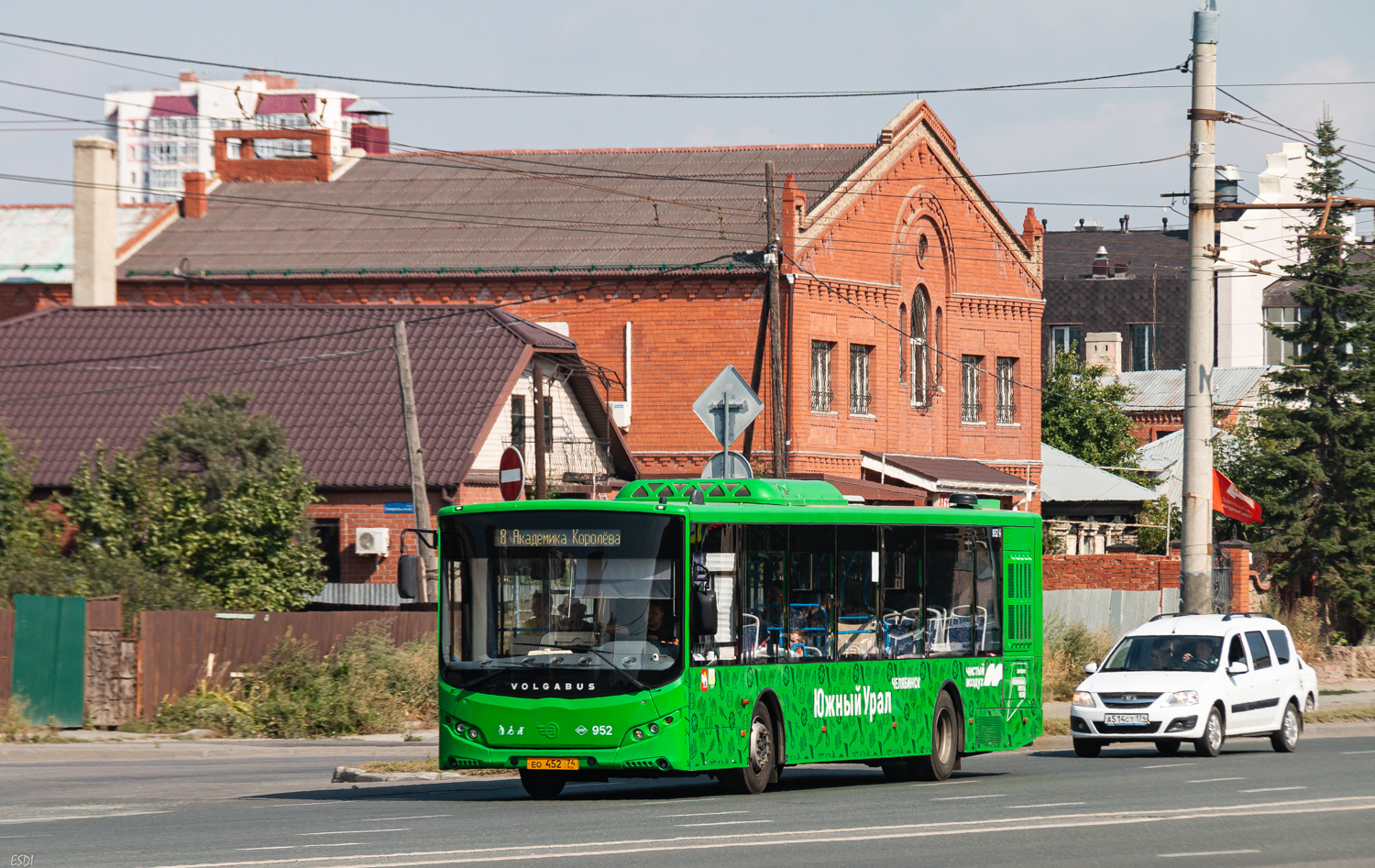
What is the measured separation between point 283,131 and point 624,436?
14.7 meters

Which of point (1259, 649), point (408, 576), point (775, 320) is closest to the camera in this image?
point (408, 576)

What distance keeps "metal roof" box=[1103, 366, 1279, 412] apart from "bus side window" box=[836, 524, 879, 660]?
223 feet

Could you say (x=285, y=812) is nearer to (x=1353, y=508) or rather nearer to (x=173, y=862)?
(x=173, y=862)

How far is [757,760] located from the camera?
16.6 metres

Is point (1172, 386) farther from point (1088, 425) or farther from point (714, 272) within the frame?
point (714, 272)

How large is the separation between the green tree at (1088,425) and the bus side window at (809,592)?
186ft

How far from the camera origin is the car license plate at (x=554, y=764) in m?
15.7

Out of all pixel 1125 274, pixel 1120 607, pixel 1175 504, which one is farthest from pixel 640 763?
pixel 1125 274

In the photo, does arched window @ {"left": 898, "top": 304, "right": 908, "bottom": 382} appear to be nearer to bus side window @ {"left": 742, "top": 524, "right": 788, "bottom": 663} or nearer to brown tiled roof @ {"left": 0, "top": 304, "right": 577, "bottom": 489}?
brown tiled roof @ {"left": 0, "top": 304, "right": 577, "bottom": 489}

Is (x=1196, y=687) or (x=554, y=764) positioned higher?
(x=554, y=764)

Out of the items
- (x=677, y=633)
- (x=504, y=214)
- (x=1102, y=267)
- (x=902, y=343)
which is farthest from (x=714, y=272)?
(x=1102, y=267)

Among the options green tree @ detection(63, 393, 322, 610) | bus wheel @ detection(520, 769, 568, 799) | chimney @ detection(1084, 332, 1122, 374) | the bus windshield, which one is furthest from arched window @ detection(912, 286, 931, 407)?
chimney @ detection(1084, 332, 1122, 374)

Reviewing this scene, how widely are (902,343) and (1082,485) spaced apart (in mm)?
11750

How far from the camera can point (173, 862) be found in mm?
10852
